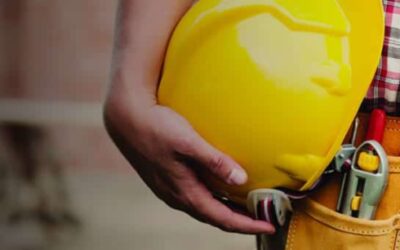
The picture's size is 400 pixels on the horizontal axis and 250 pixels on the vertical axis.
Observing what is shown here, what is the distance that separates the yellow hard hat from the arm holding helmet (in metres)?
0.02

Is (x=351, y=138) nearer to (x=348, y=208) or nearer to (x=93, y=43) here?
(x=348, y=208)

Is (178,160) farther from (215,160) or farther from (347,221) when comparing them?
(347,221)

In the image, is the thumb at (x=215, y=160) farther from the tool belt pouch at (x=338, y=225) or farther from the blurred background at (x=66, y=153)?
the blurred background at (x=66, y=153)

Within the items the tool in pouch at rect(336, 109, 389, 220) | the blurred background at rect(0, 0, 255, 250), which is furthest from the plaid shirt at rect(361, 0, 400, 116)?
the blurred background at rect(0, 0, 255, 250)

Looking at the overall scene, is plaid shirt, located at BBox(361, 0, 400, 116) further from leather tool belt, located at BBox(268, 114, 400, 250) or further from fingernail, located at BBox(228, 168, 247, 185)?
fingernail, located at BBox(228, 168, 247, 185)

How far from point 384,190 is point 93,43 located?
1.42m

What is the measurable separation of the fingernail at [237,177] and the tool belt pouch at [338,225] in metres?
0.06

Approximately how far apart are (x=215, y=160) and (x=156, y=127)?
65 millimetres

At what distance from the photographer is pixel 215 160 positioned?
3.84 ft

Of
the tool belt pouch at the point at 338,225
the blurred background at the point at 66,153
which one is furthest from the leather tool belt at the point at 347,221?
the blurred background at the point at 66,153

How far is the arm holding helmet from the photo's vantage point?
1188 mm

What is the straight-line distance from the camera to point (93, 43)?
2.51 metres

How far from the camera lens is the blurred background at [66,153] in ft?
8.36

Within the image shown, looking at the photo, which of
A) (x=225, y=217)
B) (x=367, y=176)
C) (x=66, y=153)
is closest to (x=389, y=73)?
(x=367, y=176)
